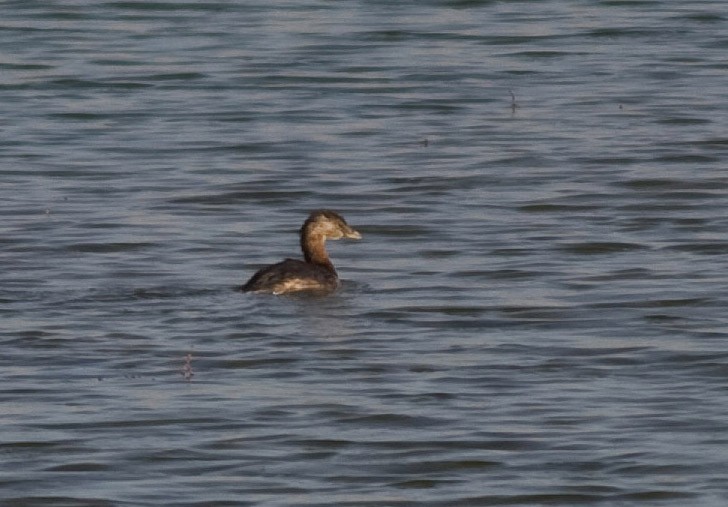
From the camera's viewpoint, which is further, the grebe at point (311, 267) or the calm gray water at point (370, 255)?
the grebe at point (311, 267)

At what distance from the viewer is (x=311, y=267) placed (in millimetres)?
14648

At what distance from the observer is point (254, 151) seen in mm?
19922

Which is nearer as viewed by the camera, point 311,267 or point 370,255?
point 311,267

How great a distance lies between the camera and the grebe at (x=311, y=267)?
46.4 ft

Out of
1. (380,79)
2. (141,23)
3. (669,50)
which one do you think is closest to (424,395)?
(380,79)

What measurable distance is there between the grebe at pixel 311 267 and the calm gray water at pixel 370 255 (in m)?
0.11

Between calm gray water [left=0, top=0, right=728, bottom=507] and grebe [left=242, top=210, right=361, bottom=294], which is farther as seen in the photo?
grebe [left=242, top=210, right=361, bottom=294]

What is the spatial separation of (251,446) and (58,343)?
256cm

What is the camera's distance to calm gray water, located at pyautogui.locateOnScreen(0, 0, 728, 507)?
10180mm

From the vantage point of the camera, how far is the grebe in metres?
14.1

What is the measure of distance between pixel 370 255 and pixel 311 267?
1339 millimetres

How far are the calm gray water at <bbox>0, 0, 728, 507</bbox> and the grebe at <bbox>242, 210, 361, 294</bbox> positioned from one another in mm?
115

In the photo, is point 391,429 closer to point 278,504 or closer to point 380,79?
point 278,504

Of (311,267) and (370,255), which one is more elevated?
(311,267)
